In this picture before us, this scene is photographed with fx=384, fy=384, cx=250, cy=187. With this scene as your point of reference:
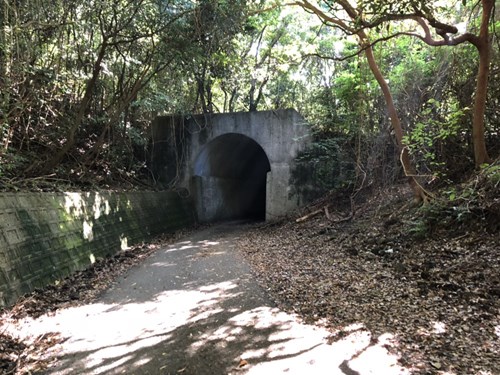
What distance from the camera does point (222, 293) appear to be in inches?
222

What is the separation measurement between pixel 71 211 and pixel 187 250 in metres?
3.03

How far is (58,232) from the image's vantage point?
6688mm

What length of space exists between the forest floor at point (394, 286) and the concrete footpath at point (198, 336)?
21 cm

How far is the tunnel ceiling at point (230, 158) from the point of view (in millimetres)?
15688

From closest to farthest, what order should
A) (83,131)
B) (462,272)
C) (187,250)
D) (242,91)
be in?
(462,272)
(187,250)
(83,131)
(242,91)

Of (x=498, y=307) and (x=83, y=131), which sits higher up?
(x=83, y=131)

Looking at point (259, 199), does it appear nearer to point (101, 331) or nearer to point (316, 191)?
point (316, 191)

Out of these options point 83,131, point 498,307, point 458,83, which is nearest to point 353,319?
point 498,307

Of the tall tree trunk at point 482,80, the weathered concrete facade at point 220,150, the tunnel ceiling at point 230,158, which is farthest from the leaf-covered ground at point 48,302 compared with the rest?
the tunnel ceiling at point 230,158

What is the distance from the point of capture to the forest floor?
3535 mm

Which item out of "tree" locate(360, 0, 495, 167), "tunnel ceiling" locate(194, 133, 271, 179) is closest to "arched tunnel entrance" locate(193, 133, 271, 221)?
"tunnel ceiling" locate(194, 133, 271, 179)

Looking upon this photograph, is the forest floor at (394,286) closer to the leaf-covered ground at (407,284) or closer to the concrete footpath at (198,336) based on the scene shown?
the leaf-covered ground at (407,284)

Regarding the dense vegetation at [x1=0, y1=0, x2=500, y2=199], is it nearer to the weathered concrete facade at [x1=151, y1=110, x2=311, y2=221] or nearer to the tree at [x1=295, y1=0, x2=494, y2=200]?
the tree at [x1=295, y1=0, x2=494, y2=200]

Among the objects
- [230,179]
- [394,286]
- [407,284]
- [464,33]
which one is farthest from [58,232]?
[230,179]
